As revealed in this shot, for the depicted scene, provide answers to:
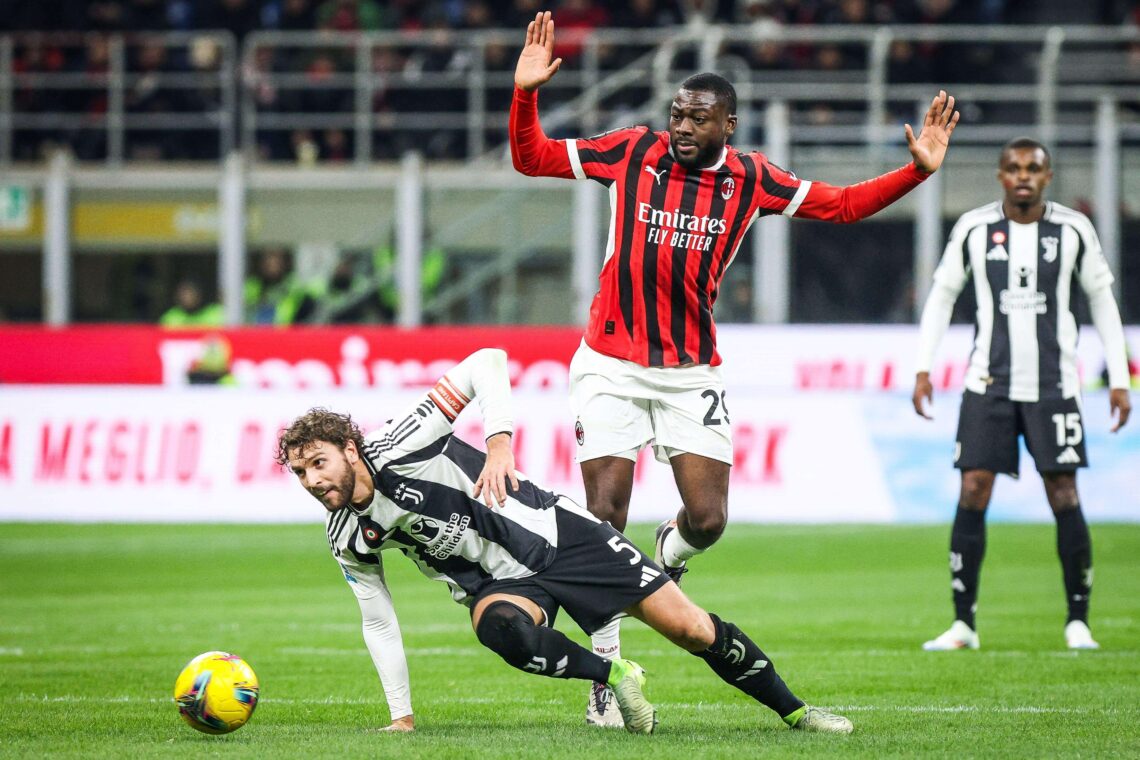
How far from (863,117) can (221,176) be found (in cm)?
721

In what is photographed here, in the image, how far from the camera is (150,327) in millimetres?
19047

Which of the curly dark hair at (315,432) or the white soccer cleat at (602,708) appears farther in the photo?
the white soccer cleat at (602,708)

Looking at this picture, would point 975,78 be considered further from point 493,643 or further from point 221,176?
point 493,643

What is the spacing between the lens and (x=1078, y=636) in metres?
8.07

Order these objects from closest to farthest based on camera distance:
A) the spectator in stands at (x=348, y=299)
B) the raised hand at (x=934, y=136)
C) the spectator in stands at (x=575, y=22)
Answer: the raised hand at (x=934, y=136) < the spectator in stands at (x=348, y=299) < the spectator in stands at (x=575, y=22)

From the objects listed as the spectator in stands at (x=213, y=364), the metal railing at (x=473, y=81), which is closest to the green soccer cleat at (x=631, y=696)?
the metal railing at (x=473, y=81)

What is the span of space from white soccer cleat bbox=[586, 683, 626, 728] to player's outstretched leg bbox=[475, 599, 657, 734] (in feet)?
1.22

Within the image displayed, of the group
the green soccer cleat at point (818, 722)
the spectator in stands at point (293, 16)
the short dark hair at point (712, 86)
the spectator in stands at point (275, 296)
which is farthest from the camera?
the spectator in stands at point (293, 16)

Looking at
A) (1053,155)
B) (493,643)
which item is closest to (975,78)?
(1053,155)

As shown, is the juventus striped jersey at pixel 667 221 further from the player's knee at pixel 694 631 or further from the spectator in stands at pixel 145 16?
the spectator in stands at pixel 145 16

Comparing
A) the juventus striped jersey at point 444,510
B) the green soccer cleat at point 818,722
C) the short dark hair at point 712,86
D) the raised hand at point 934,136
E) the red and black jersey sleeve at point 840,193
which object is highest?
the short dark hair at point 712,86

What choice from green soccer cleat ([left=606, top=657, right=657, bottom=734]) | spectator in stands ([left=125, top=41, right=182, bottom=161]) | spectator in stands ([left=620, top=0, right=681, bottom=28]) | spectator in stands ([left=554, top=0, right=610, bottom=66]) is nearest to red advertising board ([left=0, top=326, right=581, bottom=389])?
spectator in stands ([left=125, top=41, right=182, bottom=161])

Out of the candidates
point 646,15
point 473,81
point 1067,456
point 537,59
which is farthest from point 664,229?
point 646,15

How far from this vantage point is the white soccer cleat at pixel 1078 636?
8023 millimetres
